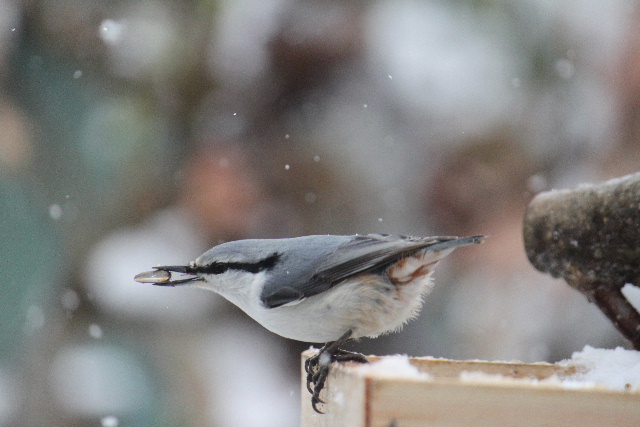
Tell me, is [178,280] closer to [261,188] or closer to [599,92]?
[261,188]

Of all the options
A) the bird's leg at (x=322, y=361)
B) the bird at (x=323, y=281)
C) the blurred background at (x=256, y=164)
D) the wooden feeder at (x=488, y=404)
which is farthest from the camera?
the blurred background at (x=256, y=164)

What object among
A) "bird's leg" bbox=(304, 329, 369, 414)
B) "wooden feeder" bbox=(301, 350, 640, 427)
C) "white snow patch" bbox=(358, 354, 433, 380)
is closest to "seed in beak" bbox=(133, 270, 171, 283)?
"bird's leg" bbox=(304, 329, 369, 414)

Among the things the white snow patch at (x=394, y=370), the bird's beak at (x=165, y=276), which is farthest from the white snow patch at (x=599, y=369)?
the bird's beak at (x=165, y=276)

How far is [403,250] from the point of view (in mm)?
1724

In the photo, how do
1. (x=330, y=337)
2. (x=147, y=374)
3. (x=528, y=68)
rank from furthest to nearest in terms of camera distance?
(x=528, y=68)
(x=147, y=374)
(x=330, y=337)

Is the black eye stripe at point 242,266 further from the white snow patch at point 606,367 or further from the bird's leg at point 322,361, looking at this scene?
the white snow patch at point 606,367

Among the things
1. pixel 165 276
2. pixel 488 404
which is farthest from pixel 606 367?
pixel 165 276

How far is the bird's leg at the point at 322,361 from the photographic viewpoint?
5.29 feet

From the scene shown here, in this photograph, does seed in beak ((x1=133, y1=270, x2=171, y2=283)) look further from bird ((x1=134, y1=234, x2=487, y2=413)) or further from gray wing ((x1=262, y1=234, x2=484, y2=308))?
gray wing ((x1=262, y1=234, x2=484, y2=308))

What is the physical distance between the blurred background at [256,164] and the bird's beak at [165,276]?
51.7 inches

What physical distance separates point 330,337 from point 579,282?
634mm

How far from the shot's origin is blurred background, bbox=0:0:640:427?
3.24 metres

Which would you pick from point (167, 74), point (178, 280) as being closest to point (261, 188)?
point (167, 74)

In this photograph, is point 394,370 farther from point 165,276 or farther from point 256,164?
point 256,164
